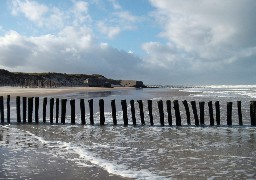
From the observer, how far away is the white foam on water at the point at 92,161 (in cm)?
748

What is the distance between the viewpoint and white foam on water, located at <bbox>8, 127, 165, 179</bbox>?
295 inches

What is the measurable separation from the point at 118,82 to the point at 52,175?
160m

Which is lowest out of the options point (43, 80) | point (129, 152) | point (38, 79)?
point (129, 152)

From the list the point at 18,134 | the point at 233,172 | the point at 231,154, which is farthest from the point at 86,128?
the point at 233,172

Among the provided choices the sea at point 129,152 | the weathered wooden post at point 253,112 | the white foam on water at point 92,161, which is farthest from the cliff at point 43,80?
the white foam on water at point 92,161

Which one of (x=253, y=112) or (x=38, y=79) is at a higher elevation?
(x=38, y=79)

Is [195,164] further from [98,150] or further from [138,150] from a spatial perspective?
[98,150]

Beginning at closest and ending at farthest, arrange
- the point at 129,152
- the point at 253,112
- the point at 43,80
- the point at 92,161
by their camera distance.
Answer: the point at 92,161
the point at 129,152
the point at 253,112
the point at 43,80

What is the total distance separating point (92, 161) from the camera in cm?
869

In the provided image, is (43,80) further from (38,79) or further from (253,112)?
(253,112)

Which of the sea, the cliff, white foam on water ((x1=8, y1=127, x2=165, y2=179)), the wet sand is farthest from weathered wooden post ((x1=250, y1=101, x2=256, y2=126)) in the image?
the cliff

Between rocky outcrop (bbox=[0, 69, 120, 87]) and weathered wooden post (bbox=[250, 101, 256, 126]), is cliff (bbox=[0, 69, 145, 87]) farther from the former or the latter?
weathered wooden post (bbox=[250, 101, 256, 126])

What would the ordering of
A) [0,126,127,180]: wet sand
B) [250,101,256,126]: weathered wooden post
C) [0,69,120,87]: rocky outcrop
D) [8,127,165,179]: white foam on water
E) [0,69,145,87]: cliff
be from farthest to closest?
[0,69,145,87]: cliff < [0,69,120,87]: rocky outcrop < [250,101,256,126]: weathered wooden post < [8,127,165,179]: white foam on water < [0,126,127,180]: wet sand

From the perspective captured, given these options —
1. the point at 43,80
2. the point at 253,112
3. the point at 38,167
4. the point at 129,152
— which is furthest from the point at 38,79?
the point at 38,167
